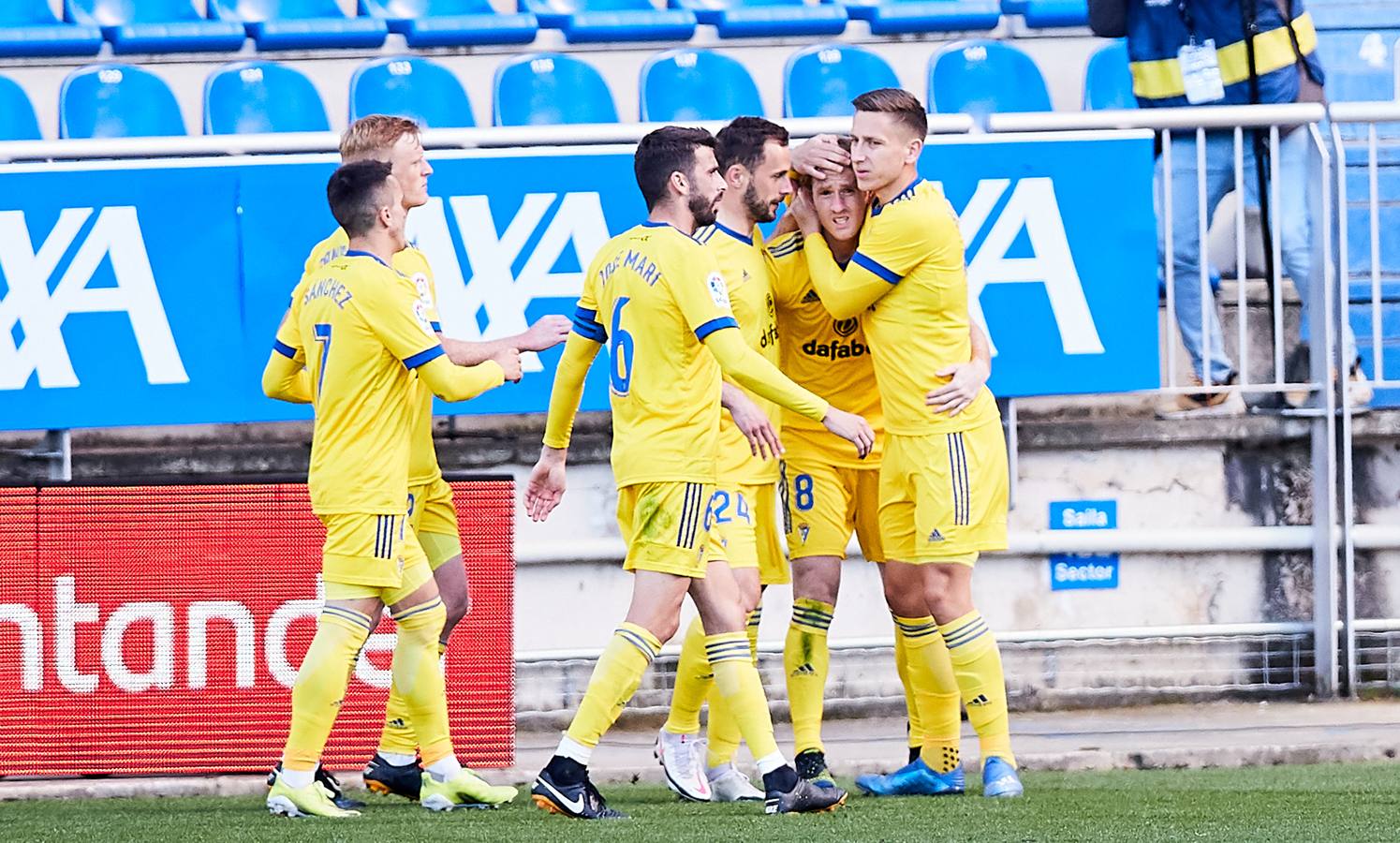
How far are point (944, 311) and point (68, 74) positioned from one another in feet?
21.2

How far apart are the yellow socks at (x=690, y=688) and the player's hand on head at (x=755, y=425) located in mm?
907

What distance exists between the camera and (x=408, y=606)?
6.11 meters

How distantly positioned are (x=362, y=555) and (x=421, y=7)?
Answer: 20.9 feet

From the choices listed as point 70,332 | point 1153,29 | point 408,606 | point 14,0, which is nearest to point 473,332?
point 70,332

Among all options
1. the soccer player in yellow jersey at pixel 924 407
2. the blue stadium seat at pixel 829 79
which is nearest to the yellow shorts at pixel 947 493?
the soccer player in yellow jersey at pixel 924 407

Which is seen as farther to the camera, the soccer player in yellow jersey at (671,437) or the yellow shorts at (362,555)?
the yellow shorts at (362,555)

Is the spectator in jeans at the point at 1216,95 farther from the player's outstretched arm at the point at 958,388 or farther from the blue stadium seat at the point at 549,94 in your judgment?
the blue stadium seat at the point at 549,94

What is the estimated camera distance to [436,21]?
11156mm

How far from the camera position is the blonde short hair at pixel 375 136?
6.28 m

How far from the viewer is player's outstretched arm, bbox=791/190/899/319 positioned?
6078mm

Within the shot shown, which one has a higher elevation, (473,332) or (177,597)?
(473,332)

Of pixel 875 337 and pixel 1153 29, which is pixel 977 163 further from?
pixel 875 337

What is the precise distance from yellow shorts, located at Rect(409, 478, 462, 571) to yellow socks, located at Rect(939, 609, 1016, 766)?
66.6 inches

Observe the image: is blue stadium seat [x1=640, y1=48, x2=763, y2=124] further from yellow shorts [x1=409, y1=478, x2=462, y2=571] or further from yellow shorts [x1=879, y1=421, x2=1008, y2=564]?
yellow shorts [x1=879, y1=421, x2=1008, y2=564]
